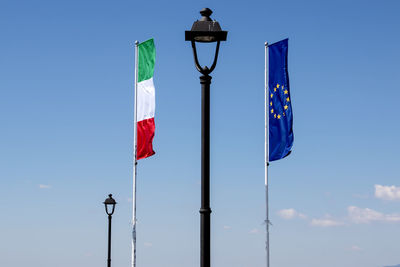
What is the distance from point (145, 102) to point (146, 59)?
183cm

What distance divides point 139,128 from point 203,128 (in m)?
17.5

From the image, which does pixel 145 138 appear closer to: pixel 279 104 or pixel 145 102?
pixel 145 102

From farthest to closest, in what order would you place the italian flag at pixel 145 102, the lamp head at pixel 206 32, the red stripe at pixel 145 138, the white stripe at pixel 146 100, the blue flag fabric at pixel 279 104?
1. the white stripe at pixel 146 100
2. the italian flag at pixel 145 102
3. the red stripe at pixel 145 138
4. the blue flag fabric at pixel 279 104
5. the lamp head at pixel 206 32

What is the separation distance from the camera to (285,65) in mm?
26750

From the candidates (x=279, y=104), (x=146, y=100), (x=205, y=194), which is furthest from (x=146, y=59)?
(x=205, y=194)

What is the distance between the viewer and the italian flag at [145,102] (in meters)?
27.8

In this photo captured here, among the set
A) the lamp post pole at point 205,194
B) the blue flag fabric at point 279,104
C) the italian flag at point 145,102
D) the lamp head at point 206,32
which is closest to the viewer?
the lamp post pole at point 205,194

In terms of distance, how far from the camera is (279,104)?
26734 mm

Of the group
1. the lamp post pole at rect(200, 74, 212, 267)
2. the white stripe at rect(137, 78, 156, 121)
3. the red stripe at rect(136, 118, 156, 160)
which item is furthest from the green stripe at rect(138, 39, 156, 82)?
the lamp post pole at rect(200, 74, 212, 267)

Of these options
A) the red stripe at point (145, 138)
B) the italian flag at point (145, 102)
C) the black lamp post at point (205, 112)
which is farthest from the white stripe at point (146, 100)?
the black lamp post at point (205, 112)

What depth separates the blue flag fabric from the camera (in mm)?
26156

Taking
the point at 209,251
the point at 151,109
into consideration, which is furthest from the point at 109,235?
the point at 209,251

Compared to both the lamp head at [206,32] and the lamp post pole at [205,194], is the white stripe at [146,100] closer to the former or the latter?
the lamp head at [206,32]

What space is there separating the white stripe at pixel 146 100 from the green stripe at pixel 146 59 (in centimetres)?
28
